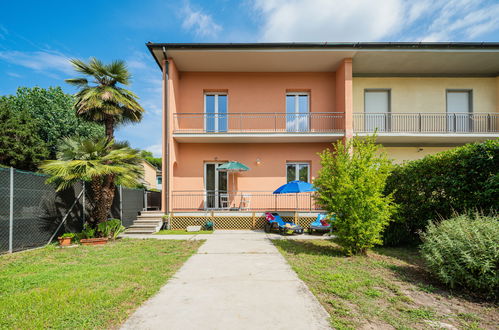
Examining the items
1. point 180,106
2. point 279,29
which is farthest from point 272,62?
point 180,106

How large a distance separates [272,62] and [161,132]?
6.11 m

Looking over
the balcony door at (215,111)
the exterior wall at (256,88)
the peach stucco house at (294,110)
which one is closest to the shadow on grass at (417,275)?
A: the peach stucco house at (294,110)

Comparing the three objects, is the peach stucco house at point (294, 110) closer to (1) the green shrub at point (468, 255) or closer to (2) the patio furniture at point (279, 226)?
(2) the patio furniture at point (279, 226)

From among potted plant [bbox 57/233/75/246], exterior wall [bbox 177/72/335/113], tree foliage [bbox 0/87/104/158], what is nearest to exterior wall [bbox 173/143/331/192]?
exterior wall [bbox 177/72/335/113]

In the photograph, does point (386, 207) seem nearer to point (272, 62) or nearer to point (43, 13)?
point (272, 62)

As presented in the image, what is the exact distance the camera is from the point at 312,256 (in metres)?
5.92

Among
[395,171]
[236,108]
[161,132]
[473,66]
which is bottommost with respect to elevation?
[395,171]

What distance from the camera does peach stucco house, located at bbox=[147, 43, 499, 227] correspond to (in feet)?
38.2

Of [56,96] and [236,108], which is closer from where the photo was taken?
[236,108]

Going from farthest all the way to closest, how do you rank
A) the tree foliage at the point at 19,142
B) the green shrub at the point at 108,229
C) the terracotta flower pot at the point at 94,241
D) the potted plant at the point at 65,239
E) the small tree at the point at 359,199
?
the tree foliage at the point at 19,142 → the green shrub at the point at 108,229 → the terracotta flower pot at the point at 94,241 → the potted plant at the point at 65,239 → the small tree at the point at 359,199

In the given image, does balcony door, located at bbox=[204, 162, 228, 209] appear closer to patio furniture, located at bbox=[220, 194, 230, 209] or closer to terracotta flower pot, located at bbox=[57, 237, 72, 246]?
patio furniture, located at bbox=[220, 194, 230, 209]

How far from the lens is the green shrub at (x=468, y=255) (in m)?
3.48

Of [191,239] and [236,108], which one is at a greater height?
[236,108]

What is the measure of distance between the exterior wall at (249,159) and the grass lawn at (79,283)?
563 centimetres
